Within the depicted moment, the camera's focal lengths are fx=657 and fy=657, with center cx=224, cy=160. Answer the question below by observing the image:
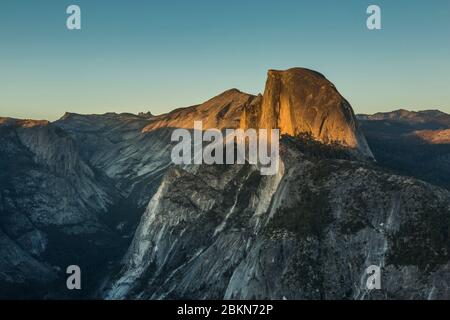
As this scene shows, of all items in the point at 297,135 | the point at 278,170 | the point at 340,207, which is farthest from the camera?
the point at 297,135

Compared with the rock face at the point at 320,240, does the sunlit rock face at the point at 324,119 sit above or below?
above

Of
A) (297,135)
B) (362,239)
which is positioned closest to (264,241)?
(362,239)

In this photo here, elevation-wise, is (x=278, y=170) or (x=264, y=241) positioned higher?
(x=278, y=170)

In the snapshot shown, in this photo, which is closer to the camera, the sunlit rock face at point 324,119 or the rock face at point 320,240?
the rock face at point 320,240

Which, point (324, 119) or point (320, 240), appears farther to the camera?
point (324, 119)

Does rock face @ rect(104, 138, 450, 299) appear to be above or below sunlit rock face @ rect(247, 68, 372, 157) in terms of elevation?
below

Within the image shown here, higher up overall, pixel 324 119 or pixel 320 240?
pixel 324 119

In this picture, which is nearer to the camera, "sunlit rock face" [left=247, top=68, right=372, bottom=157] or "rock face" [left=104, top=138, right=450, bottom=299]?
"rock face" [left=104, top=138, right=450, bottom=299]

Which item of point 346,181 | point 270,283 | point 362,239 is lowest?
point 270,283
